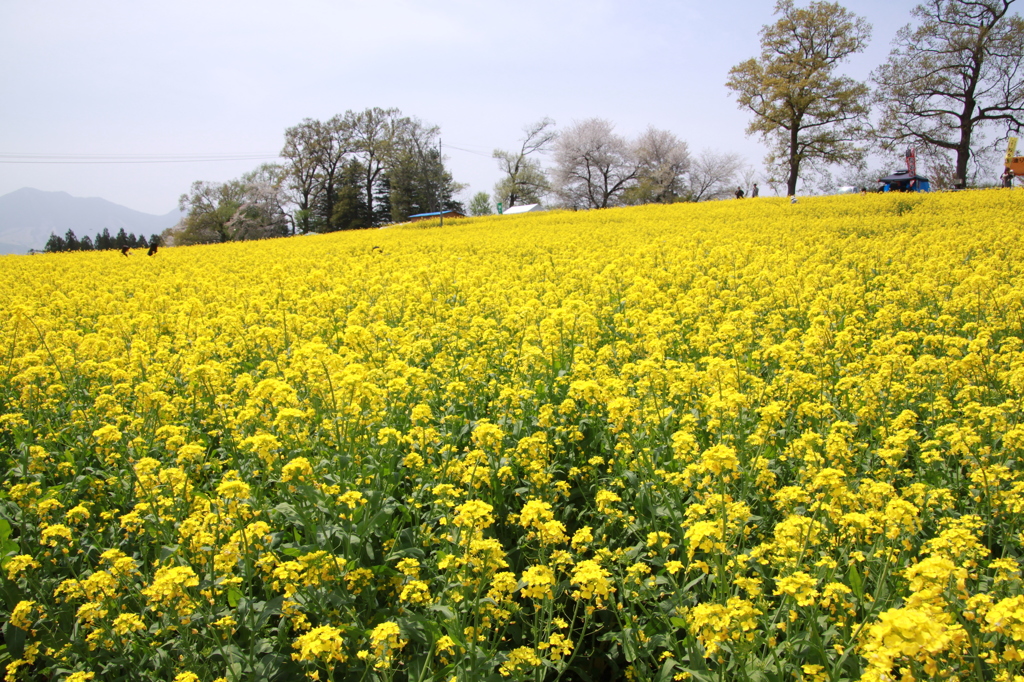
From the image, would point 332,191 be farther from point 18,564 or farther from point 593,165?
point 18,564

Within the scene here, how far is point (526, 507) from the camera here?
8.42 feet

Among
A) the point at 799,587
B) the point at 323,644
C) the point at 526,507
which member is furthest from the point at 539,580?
the point at 799,587

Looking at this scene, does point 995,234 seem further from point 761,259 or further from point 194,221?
point 194,221

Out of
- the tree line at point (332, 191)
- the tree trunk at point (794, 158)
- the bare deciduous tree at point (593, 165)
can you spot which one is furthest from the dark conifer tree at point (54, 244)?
the tree trunk at point (794, 158)

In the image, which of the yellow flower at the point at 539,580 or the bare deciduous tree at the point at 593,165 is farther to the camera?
the bare deciduous tree at the point at 593,165

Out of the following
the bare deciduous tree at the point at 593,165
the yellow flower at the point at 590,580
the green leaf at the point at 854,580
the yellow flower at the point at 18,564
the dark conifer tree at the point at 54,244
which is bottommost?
the green leaf at the point at 854,580

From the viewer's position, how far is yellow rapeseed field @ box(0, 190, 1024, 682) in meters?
2.32

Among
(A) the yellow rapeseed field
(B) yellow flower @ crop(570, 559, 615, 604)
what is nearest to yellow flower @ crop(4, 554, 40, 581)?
(A) the yellow rapeseed field

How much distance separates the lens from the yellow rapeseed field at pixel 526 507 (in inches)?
91.5

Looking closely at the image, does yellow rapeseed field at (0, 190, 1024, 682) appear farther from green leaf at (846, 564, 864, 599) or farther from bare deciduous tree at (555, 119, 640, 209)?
bare deciduous tree at (555, 119, 640, 209)

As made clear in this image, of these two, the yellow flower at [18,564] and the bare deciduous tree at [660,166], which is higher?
the bare deciduous tree at [660,166]

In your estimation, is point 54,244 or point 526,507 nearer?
point 526,507

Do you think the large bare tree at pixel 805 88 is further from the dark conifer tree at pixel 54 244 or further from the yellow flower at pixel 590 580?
the dark conifer tree at pixel 54 244

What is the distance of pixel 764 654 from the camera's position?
2.42 m
